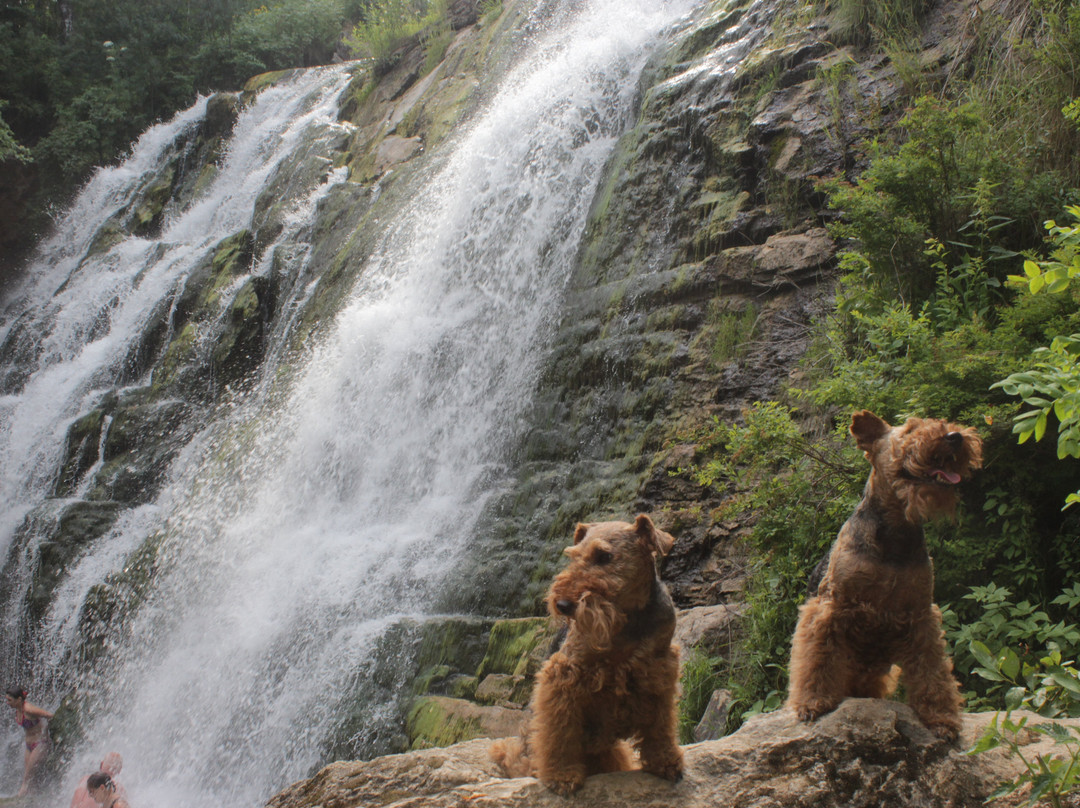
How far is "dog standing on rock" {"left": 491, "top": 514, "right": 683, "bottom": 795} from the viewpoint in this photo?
213 cm

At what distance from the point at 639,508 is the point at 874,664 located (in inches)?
123

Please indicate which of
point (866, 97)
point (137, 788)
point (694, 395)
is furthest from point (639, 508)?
point (137, 788)

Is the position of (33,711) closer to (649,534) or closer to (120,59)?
(649,534)

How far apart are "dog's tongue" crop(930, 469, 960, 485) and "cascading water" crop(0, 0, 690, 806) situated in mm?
4752

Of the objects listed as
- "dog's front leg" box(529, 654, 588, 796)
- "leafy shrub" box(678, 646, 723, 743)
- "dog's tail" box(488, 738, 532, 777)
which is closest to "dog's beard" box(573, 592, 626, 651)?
"dog's front leg" box(529, 654, 588, 796)

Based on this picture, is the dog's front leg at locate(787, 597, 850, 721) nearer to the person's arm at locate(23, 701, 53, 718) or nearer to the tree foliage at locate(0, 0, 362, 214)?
the person's arm at locate(23, 701, 53, 718)

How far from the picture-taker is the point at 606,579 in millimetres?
2096

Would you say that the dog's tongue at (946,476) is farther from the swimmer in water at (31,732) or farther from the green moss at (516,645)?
the swimmer in water at (31,732)

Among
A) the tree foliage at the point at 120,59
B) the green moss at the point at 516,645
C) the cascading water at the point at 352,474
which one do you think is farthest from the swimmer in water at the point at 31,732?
the tree foliage at the point at 120,59

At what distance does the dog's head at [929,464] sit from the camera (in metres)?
1.99

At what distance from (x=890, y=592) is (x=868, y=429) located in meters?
0.51

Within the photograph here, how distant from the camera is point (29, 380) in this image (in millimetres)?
15000

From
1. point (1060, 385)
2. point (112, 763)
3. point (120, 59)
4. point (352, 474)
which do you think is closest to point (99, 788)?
point (112, 763)

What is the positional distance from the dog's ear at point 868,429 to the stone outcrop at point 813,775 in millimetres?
818
